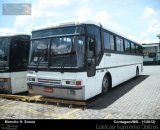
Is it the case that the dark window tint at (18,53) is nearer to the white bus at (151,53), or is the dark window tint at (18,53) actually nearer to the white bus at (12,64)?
the white bus at (12,64)

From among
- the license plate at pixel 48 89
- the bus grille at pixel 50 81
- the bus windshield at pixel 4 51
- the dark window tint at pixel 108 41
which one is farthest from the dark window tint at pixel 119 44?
the bus windshield at pixel 4 51

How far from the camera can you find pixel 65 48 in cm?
834

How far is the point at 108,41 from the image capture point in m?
10.8

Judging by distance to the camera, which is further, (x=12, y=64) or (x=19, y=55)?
(x=19, y=55)

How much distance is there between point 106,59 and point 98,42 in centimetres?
114

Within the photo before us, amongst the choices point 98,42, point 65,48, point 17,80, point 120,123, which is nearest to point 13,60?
point 17,80

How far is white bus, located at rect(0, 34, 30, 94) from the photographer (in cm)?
1041

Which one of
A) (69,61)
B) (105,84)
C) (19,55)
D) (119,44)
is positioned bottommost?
(105,84)

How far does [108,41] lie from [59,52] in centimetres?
324

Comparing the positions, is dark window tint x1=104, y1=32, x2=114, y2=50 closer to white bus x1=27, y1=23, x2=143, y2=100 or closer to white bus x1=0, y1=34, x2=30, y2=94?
white bus x1=27, y1=23, x2=143, y2=100

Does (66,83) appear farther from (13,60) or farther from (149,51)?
(149,51)

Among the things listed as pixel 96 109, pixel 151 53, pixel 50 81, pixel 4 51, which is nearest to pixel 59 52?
pixel 50 81

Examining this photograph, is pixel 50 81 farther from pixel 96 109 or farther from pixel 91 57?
pixel 96 109

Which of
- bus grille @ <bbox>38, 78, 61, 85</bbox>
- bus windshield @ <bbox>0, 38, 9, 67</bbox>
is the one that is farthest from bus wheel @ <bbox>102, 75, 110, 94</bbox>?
bus windshield @ <bbox>0, 38, 9, 67</bbox>
